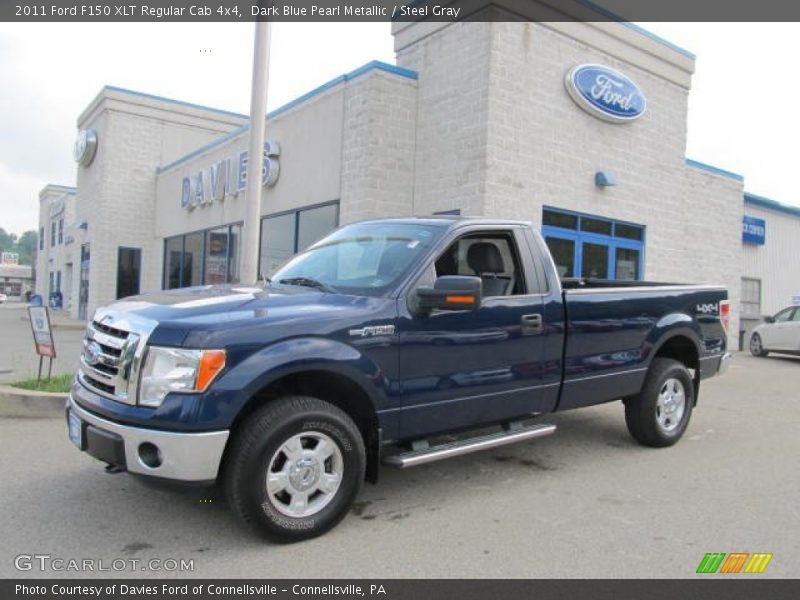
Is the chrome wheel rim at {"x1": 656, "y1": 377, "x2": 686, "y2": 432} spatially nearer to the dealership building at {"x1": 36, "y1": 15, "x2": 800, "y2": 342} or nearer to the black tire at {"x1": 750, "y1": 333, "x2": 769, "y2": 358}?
the dealership building at {"x1": 36, "y1": 15, "x2": 800, "y2": 342}

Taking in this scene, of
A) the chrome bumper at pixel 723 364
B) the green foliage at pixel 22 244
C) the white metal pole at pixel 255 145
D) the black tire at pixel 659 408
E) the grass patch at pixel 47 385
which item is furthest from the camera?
the green foliage at pixel 22 244

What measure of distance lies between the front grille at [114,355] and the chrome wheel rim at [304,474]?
0.88 meters

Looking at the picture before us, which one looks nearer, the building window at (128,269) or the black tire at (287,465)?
the black tire at (287,465)

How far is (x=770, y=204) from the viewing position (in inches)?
826

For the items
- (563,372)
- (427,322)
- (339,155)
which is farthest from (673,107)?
(427,322)

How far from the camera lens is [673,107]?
14.3 metres

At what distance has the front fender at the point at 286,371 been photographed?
11.2 feet

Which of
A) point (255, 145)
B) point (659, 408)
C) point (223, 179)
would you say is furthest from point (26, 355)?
point (659, 408)

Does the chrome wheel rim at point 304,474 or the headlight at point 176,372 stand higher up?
the headlight at point 176,372

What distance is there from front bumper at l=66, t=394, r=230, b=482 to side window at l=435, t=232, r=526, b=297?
223cm

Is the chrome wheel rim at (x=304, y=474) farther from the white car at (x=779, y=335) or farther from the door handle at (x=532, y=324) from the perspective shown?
the white car at (x=779, y=335)

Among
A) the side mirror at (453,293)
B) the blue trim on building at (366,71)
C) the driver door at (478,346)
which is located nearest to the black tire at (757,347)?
the blue trim on building at (366,71)

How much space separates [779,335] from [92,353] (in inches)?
626

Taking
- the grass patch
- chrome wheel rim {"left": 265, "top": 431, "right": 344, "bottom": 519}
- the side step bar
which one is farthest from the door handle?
the grass patch
